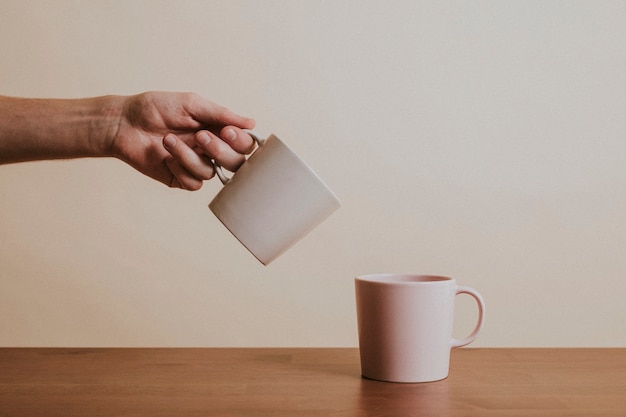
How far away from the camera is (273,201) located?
78cm

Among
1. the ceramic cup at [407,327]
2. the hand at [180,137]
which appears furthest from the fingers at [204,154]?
the ceramic cup at [407,327]

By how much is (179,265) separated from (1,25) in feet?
2.28

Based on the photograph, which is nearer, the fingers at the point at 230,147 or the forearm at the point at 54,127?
the fingers at the point at 230,147

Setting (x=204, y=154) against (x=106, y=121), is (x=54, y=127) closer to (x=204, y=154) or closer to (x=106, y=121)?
(x=106, y=121)

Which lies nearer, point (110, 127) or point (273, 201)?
point (273, 201)

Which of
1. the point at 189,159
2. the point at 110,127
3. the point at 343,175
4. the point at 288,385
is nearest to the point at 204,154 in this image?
the point at 189,159

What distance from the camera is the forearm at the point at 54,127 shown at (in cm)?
102

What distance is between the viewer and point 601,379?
0.85 meters

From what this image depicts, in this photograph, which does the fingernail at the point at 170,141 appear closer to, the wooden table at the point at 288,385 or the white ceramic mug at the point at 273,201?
the white ceramic mug at the point at 273,201

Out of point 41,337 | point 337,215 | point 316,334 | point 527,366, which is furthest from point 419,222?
point 41,337

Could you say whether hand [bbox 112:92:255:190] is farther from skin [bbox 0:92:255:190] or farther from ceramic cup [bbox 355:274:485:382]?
ceramic cup [bbox 355:274:485:382]

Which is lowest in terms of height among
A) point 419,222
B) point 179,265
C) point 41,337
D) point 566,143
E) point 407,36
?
point 41,337

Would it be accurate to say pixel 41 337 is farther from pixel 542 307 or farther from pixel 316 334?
pixel 542 307

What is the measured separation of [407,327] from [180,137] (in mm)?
437
